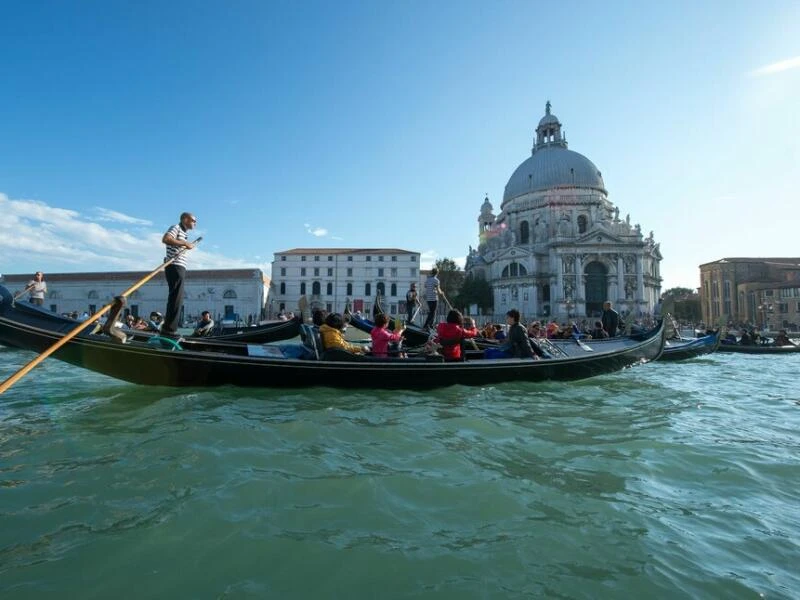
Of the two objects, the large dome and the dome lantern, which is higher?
the dome lantern

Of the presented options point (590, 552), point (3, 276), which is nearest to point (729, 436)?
point (590, 552)

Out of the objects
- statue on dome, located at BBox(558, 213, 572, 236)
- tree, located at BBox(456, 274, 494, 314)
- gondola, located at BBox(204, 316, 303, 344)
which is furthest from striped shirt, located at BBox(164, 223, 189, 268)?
statue on dome, located at BBox(558, 213, 572, 236)

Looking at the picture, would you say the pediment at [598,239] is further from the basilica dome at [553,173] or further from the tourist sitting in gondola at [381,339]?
the tourist sitting in gondola at [381,339]

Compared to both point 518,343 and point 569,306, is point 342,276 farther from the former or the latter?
point 518,343

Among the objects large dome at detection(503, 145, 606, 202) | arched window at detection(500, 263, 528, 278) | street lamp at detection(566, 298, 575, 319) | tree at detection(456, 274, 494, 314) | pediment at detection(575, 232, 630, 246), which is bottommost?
street lamp at detection(566, 298, 575, 319)

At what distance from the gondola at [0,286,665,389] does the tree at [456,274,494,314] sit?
40908 mm

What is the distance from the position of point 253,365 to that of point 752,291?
52.5 meters

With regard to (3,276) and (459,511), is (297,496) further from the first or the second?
(3,276)

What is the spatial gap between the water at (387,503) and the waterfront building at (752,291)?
4554 cm

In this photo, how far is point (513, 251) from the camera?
4656 centimetres

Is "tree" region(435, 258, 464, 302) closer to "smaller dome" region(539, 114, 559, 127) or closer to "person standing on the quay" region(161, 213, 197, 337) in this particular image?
"smaller dome" region(539, 114, 559, 127)

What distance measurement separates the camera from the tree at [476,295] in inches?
1871

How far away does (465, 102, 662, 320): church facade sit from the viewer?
1674 inches

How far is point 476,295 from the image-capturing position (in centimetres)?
4784
